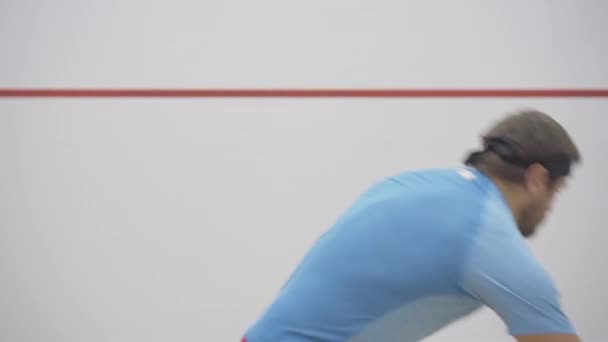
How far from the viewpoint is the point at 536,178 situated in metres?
1.11

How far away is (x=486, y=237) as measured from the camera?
1.00 meters

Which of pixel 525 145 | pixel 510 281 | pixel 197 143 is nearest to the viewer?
pixel 510 281

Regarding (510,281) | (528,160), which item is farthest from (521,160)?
(510,281)

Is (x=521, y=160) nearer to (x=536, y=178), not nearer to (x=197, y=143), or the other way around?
(x=536, y=178)

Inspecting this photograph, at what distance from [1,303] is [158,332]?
484mm

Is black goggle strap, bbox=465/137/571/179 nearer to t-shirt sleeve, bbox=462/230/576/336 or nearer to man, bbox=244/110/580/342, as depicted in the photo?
man, bbox=244/110/580/342

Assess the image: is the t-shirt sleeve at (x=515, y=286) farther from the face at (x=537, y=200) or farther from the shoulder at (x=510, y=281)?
the face at (x=537, y=200)

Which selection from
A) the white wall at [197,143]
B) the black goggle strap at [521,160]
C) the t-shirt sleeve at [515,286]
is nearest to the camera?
the t-shirt sleeve at [515,286]

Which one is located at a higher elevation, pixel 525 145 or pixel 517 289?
pixel 525 145

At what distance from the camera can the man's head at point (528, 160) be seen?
1093 mm

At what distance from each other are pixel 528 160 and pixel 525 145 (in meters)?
0.02

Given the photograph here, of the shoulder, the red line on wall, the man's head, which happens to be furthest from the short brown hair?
the red line on wall

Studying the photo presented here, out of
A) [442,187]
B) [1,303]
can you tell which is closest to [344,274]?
[442,187]

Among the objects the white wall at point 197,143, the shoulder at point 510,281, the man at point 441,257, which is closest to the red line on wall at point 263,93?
the white wall at point 197,143
